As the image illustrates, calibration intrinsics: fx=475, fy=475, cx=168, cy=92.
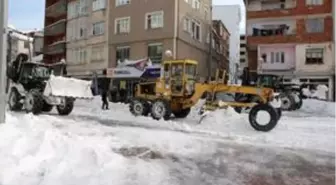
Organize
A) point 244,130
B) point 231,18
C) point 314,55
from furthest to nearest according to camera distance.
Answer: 1. point 231,18
2. point 314,55
3. point 244,130

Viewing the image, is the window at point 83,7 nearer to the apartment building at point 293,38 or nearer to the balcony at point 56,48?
the balcony at point 56,48

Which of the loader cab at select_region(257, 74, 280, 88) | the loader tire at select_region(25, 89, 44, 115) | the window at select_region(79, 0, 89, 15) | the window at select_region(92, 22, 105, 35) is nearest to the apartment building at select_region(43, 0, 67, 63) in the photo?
the window at select_region(79, 0, 89, 15)

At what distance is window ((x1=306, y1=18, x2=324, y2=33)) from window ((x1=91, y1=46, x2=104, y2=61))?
20070mm

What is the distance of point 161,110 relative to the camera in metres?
19.8

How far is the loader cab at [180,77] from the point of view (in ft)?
64.3

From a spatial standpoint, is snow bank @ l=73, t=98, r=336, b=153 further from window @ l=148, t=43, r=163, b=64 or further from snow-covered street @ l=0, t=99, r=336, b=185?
window @ l=148, t=43, r=163, b=64

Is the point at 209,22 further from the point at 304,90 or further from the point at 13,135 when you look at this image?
the point at 13,135

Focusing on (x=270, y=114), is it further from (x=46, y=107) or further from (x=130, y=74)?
(x=130, y=74)

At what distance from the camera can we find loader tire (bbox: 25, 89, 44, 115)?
2070 centimetres

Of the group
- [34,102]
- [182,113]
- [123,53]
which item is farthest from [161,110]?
[123,53]

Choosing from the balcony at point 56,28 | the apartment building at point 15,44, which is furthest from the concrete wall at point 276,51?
the balcony at point 56,28

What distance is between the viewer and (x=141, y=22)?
4366 cm

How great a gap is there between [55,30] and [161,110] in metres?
43.5

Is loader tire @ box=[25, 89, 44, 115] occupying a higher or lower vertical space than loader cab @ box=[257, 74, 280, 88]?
lower
